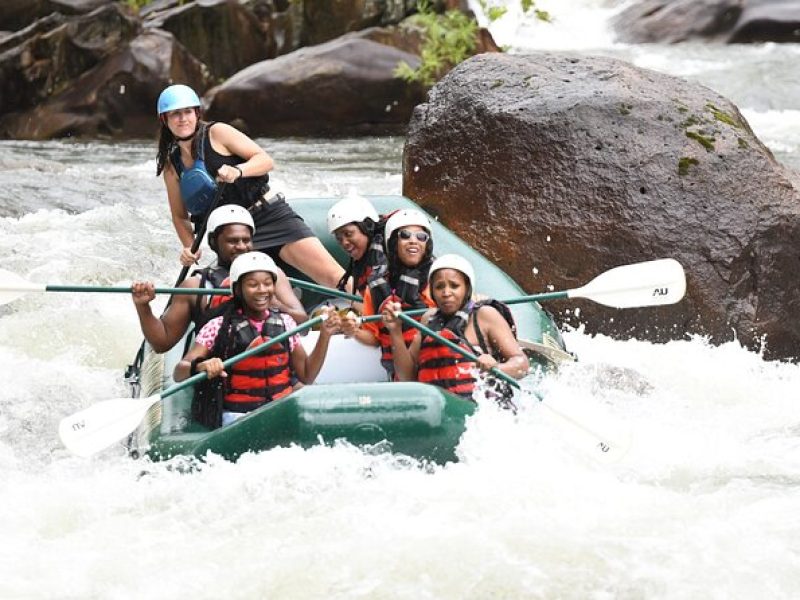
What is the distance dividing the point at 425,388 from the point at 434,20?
35.9 ft

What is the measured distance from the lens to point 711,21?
16.2m

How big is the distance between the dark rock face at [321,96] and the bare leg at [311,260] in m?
8.11

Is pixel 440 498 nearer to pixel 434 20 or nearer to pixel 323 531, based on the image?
pixel 323 531

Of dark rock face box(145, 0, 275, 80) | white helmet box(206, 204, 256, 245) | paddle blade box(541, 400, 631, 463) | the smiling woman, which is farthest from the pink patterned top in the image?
dark rock face box(145, 0, 275, 80)

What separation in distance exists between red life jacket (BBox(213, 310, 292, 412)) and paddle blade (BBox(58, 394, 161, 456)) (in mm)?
277

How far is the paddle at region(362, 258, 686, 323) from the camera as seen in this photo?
5.16 meters

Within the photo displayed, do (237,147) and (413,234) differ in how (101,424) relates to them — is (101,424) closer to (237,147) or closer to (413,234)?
(413,234)

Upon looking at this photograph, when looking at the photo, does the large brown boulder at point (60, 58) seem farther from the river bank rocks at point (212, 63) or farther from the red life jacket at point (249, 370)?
the red life jacket at point (249, 370)

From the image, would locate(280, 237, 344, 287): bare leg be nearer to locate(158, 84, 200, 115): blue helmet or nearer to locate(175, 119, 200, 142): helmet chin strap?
locate(175, 119, 200, 142): helmet chin strap

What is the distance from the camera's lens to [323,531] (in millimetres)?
3988

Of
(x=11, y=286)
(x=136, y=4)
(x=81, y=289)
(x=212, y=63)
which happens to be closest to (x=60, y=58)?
(x=212, y=63)

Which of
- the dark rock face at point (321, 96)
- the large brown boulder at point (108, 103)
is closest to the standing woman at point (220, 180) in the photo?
the dark rock face at point (321, 96)

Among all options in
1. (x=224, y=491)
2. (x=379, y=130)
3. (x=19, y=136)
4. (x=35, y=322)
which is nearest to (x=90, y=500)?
(x=224, y=491)

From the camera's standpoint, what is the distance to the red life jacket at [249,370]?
455cm
